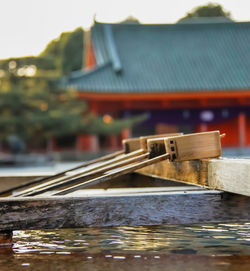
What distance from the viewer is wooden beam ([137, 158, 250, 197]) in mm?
2166

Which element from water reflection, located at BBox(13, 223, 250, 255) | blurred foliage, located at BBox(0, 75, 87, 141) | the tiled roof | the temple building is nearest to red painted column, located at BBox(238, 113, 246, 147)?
the temple building

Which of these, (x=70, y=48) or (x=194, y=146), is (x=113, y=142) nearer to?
(x=70, y=48)

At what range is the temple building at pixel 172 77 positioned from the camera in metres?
19.1

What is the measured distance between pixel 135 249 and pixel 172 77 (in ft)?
57.0

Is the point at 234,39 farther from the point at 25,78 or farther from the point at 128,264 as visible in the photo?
the point at 128,264

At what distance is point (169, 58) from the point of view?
21.4m

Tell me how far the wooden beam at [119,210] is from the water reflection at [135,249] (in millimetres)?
211

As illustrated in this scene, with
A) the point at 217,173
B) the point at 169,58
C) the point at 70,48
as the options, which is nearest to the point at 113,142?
the point at 169,58

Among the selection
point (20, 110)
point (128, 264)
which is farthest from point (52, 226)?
point (20, 110)

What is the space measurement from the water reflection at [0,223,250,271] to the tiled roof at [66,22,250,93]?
15.0m

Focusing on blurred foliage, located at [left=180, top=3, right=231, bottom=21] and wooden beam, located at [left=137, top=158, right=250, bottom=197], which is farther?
blurred foliage, located at [left=180, top=3, right=231, bottom=21]

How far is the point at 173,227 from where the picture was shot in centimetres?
362

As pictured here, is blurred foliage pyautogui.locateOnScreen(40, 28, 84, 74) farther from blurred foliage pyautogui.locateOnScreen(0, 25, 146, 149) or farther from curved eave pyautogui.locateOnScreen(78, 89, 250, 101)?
blurred foliage pyautogui.locateOnScreen(0, 25, 146, 149)

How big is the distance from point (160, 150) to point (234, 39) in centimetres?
2047
